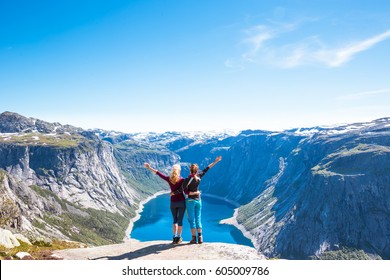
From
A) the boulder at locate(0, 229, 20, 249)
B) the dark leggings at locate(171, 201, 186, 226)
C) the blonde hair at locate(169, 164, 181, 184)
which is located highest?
the blonde hair at locate(169, 164, 181, 184)

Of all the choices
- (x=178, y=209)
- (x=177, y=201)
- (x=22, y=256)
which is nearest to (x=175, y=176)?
(x=177, y=201)

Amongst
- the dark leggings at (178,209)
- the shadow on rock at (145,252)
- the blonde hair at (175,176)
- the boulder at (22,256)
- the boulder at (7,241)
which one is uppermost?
the blonde hair at (175,176)

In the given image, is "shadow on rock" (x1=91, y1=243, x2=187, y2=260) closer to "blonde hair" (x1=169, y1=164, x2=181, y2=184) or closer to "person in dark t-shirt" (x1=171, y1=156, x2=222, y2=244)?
"person in dark t-shirt" (x1=171, y1=156, x2=222, y2=244)

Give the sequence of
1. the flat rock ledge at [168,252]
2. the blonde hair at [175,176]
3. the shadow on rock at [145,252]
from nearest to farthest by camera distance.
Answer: the flat rock ledge at [168,252], the shadow on rock at [145,252], the blonde hair at [175,176]

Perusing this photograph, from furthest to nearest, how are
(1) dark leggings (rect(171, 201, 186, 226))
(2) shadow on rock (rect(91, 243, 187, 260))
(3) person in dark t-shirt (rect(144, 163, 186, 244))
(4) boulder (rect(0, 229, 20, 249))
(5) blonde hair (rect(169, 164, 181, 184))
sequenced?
1. (4) boulder (rect(0, 229, 20, 249))
2. (1) dark leggings (rect(171, 201, 186, 226))
3. (3) person in dark t-shirt (rect(144, 163, 186, 244))
4. (5) blonde hair (rect(169, 164, 181, 184))
5. (2) shadow on rock (rect(91, 243, 187, 260))

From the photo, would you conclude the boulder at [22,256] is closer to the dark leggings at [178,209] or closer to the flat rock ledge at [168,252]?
the flat rock ledge at [168,252]

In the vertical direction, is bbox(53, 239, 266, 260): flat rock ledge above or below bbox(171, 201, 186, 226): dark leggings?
below

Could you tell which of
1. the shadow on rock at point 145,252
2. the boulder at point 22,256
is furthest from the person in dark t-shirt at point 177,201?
the boulder at point 22,256

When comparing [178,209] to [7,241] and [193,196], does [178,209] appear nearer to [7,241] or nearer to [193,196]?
[193,196]

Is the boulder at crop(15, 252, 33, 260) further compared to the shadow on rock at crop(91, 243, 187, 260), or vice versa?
the shadow on rock at crop(91, 243, 187, 260)

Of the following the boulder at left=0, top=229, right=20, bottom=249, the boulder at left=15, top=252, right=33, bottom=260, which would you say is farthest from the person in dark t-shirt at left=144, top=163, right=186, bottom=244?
the boulder at left=0, top=229, right=20, bottom=249
